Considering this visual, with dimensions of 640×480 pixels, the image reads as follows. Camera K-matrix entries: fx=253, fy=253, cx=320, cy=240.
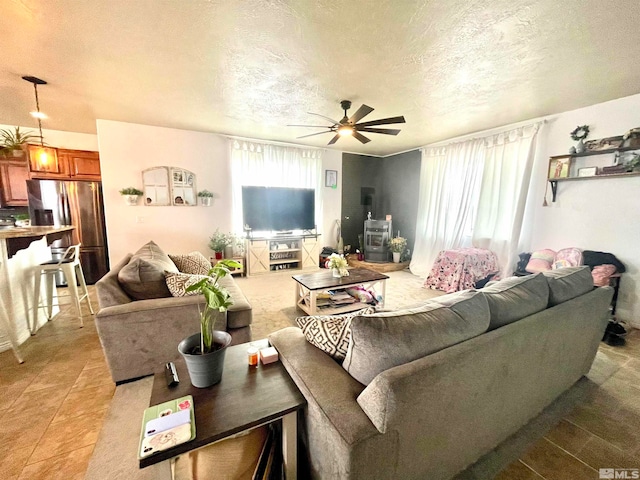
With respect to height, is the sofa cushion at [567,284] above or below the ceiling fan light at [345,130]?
A: below

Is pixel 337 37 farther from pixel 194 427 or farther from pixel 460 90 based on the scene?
pixel 194 427

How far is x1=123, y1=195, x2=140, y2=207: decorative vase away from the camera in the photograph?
3907 millimetres

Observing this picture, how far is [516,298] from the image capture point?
1.35m

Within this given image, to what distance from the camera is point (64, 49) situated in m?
2.02

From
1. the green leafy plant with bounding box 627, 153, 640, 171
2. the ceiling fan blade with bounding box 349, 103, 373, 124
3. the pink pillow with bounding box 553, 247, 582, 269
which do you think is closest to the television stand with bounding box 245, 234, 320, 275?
the ceiling fan blade with bounding box 349, 103, 373, 124

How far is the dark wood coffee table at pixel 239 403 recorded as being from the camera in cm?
84

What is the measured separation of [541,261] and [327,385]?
12.1 ft

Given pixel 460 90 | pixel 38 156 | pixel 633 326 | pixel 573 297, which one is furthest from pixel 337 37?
pixel 633 326

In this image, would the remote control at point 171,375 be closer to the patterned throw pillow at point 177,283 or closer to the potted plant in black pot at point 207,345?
the potted plant in black pot at point 207,345

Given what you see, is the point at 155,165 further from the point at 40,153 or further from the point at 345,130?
the point at 345,130

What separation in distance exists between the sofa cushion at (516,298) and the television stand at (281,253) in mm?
3912

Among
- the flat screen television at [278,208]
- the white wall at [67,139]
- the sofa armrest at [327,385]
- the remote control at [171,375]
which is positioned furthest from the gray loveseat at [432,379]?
the white wall at [67,139]

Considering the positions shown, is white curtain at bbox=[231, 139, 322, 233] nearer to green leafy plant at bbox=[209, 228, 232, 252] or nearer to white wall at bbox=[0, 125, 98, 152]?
green leafy plant at bbox=[209, 228, 232, 252]

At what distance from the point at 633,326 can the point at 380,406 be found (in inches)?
151
